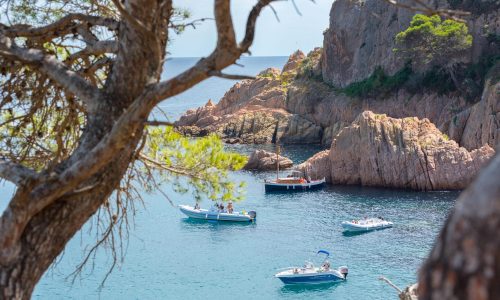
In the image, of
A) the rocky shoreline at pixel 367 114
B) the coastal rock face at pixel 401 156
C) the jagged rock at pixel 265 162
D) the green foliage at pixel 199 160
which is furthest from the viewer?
the jagged rock at pixel 265 162

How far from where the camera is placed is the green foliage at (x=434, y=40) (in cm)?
5662

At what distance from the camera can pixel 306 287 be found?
28797 mm

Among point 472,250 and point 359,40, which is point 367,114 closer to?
point 359,40

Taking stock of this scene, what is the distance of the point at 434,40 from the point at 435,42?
0.25 m

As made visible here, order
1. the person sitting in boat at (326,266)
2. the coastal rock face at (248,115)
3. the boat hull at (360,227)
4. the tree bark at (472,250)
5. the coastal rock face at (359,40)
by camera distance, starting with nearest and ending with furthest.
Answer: the tree bark at (472,250) < the person sitting in boat at (326,266) < the boat hull at (360,227) < the coastal rock face at (359,40) < the coastal rock face at (248,115)

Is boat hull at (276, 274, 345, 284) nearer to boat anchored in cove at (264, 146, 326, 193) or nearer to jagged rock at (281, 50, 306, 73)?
boat anchored in cove at (264, 146, 326, 193)

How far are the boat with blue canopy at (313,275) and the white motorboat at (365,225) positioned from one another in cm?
640

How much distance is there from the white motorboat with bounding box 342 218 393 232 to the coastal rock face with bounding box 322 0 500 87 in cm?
3062

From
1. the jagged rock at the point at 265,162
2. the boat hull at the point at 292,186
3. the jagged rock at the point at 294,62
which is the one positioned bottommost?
the boat hull at the point at 292,186

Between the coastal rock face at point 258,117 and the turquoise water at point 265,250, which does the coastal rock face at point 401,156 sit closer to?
the turquoise water at point 265,250

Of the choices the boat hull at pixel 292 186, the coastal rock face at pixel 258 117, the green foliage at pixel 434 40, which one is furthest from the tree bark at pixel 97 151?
the coastal rock face at pixel 258 117

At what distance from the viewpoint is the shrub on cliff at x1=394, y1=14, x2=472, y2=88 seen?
56.7 metres

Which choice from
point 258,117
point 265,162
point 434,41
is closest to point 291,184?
point 265,162

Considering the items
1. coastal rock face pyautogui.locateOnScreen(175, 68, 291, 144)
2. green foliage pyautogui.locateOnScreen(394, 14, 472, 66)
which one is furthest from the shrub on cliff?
coastal rock face pyautogui.locateOnScreen(175, 68, 291, 144)
